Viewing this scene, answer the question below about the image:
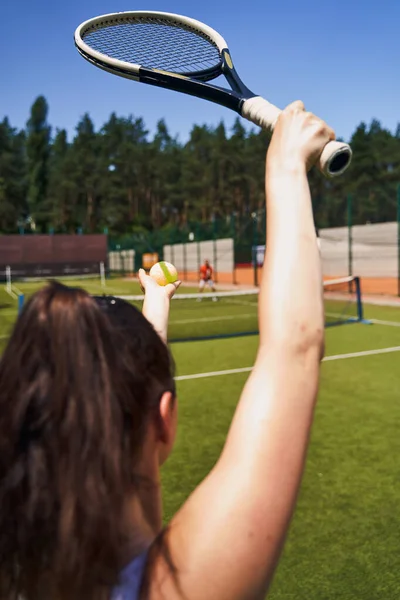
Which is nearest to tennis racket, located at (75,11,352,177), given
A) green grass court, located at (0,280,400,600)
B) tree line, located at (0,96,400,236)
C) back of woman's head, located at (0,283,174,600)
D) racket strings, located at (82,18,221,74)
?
racket strings, located at (82,18,221,74)

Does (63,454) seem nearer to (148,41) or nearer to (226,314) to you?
(148,41)

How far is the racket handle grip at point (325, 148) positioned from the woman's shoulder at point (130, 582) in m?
0.79

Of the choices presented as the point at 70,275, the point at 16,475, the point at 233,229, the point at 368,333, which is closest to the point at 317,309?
the point at 16,475

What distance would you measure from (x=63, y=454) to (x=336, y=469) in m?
4.10

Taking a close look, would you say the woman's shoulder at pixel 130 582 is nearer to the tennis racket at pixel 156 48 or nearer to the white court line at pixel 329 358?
the tennis racket at pixel 156 48

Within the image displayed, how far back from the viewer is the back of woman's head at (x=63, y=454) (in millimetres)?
1000

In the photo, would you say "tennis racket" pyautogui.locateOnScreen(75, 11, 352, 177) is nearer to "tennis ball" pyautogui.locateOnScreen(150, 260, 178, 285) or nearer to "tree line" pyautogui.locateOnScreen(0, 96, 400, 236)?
"tennis ball" pyautogui.locateOnScreen(150, 260, 178, 285)

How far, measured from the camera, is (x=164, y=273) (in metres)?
2.68

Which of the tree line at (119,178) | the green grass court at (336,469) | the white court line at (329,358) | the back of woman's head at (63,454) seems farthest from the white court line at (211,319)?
the tree line at (119,178)

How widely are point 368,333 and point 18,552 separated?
11.2 meters

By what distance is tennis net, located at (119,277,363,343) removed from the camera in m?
12.2

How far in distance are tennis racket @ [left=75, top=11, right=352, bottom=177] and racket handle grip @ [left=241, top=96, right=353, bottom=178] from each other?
0.63 metres

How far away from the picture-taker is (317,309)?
1.05m

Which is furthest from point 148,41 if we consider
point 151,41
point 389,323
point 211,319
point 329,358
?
point 211,319
